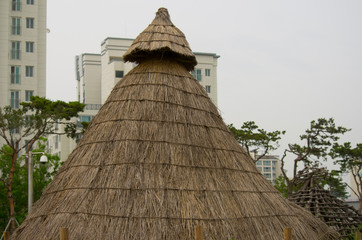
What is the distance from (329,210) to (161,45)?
328 inches

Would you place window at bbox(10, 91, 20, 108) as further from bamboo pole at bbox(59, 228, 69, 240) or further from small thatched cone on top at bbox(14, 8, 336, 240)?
bamboo pole at bbox(59, 228, 69, 240)

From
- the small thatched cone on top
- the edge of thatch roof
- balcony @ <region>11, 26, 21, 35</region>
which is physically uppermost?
balcony @ <region>11, 26, 21, 35</region>

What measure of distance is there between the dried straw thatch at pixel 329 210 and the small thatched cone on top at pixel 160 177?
9.99 feet

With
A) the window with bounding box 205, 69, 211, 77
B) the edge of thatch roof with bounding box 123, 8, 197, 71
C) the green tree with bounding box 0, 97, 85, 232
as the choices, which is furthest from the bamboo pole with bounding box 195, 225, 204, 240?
the window with bounding box 205, 69, 211, 77

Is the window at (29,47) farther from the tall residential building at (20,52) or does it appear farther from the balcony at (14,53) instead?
the balcony at (14,53)

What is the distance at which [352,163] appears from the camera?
124 feet

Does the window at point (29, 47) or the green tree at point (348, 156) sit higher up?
the window at point (29, 47)

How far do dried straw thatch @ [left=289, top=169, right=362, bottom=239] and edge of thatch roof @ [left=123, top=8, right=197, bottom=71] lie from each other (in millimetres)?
6420

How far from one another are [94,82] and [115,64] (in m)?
9.31

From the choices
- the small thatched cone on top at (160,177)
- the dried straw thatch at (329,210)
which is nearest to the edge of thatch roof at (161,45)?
the small thatched cone on top at (160,177)

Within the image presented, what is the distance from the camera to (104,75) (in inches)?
2021

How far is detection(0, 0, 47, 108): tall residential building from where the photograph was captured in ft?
132

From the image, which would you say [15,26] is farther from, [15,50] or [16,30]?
[15,50]

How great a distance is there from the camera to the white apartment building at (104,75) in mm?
49688
